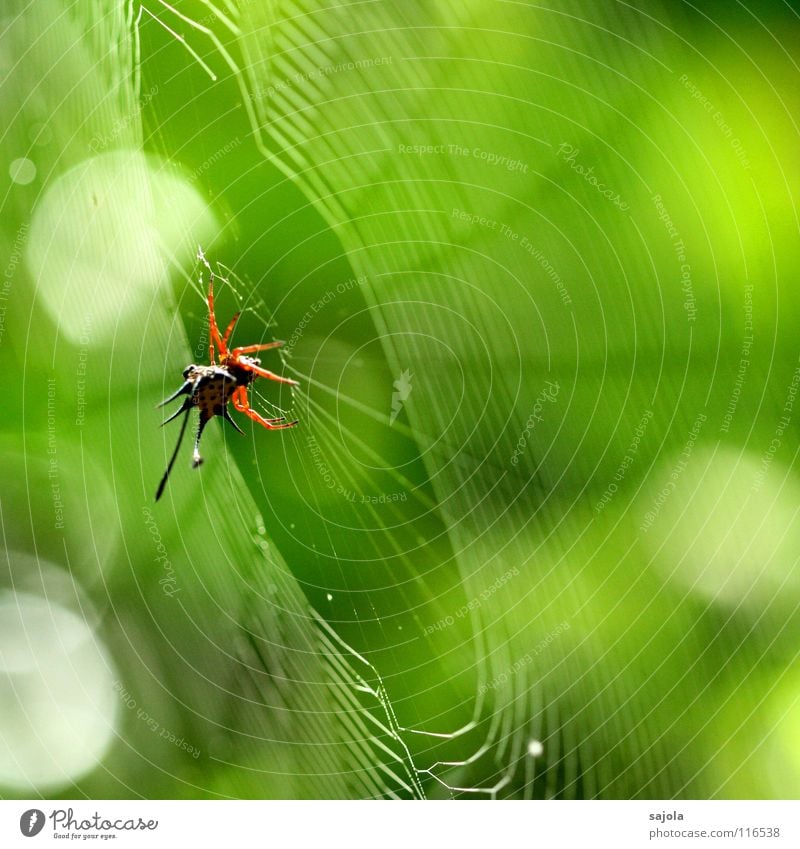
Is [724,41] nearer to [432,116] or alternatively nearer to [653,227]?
[653,227]

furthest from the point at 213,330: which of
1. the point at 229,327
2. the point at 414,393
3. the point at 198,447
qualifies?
the point at 414,393

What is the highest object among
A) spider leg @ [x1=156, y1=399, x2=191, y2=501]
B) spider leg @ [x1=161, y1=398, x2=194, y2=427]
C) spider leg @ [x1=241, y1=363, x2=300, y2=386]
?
spider leg @ [x1=241, y1=363, x2=300, y2=386]

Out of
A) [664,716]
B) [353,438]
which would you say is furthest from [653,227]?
[664,716]

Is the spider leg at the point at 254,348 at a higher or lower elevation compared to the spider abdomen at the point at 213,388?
higher

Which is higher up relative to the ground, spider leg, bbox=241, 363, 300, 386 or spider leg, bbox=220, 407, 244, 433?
spider leg, bbox=241, 363, 300, 386

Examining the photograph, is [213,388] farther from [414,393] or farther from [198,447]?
[414,393]

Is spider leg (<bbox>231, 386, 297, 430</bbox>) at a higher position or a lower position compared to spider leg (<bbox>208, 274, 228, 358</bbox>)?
lower
